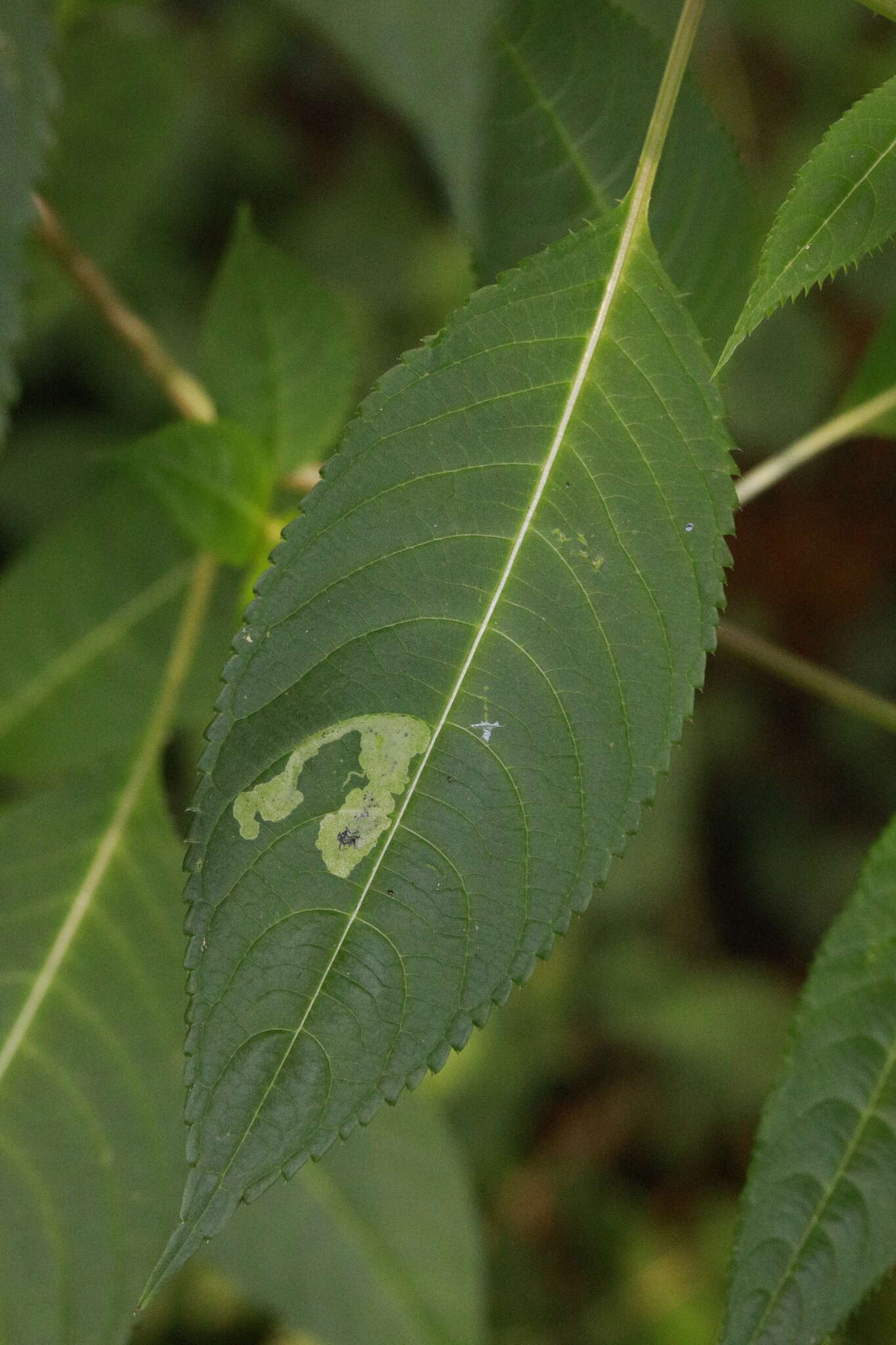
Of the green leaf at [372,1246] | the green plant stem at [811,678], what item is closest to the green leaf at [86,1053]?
the green leaf at [372,1246]

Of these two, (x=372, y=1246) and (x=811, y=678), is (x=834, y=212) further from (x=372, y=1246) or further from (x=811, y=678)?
(x=372, y=1246)

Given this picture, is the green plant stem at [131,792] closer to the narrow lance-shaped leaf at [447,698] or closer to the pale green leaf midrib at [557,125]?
the narrow lance-shaped leaf at [447,698]

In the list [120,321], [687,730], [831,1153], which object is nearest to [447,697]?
[831,1153]

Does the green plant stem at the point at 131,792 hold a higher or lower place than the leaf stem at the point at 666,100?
lower

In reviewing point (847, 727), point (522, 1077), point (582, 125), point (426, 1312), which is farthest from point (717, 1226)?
point (582, 125)

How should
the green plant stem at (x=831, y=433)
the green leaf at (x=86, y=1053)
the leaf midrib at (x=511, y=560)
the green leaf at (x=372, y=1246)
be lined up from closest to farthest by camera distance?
1. the leaf midrib at (x=511, y=560)
2. the green leaf at (x=86, y=1053)
3. the green plant stem at (x=831, y=433)
4. the green leaf at (x=372, y=1246)

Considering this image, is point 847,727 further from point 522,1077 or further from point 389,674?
point 389,674

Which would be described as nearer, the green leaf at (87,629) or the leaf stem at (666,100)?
the leaf stem at (666,100)
